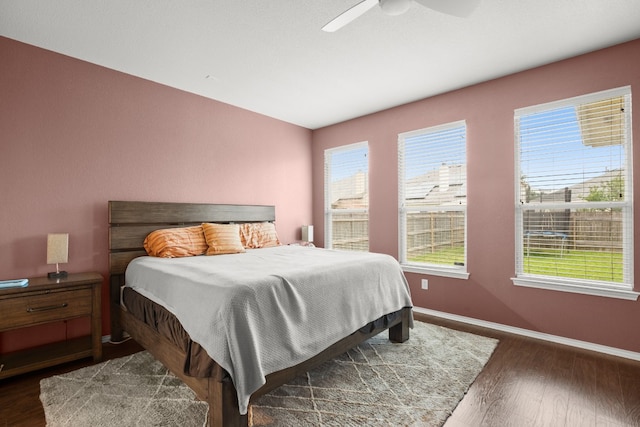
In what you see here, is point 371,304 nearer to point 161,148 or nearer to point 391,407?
point 391,407

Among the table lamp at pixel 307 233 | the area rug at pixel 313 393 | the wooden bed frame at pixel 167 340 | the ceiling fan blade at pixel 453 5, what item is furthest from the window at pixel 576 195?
the table lamp at pixel 307 233

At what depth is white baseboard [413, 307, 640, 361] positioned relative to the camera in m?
2.64

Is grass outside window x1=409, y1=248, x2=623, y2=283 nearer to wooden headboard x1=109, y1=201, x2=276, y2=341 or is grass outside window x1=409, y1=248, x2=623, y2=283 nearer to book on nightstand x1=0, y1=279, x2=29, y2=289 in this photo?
wooden headboard x1=109, y1=201, x2=276, y2=341

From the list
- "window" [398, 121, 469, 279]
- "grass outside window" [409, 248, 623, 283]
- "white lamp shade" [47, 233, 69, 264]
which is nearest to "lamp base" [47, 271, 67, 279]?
"white lamp shade" [47, 233, 69, 264]

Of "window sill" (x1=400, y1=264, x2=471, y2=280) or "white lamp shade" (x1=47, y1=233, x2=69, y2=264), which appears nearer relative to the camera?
"white lamp shade" (x1=47, y1=233, x2=69, y2=264)

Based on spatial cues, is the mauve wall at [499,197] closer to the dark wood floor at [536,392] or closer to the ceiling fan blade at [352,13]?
the dark wood floor at [536,392]

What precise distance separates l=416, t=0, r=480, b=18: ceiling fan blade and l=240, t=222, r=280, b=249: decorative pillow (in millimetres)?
2917

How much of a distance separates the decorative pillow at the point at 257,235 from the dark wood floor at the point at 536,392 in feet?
5.18

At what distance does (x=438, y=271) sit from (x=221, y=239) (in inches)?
99.0

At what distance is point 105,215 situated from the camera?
3.07 meters

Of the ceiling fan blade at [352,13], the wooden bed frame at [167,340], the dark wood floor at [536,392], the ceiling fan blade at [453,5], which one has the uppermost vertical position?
the ceiling fan blade at [352,13]

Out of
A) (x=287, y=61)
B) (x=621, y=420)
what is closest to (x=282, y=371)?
(x=621, y=420)

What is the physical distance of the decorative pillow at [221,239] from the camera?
10.8ft

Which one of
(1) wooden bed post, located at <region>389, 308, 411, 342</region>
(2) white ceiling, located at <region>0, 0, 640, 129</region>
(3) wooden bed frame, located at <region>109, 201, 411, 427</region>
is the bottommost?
(1) wooden bed post, located at <region>389, 308, 411, 342</region>
